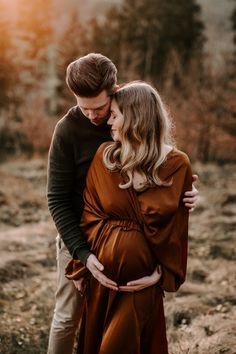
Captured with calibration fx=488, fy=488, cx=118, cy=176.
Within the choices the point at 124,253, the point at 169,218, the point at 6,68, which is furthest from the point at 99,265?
the point at 6,68

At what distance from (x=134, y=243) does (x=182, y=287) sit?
342 centimetres

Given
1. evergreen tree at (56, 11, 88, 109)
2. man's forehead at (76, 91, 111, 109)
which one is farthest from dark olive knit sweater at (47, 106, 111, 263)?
evergreen tree at (56, 11, 88, 109)

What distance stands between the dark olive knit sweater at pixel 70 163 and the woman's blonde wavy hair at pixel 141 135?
0.31 meters

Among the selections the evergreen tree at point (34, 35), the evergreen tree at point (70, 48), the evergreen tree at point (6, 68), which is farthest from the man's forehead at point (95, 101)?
the evergreen tree at point (34, 35)

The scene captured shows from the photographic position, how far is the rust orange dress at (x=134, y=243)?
2.72 m

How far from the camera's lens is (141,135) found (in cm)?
266

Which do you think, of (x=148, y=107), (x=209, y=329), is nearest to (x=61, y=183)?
(x=148, y=107)

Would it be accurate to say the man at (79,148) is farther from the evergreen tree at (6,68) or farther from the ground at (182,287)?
the evergreen tree at (6,68)

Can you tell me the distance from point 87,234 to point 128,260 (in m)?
0.36

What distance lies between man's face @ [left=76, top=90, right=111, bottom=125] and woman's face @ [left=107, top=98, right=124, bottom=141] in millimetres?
58

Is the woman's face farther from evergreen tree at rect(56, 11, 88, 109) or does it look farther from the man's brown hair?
evergreen tree at rect(56, 11, 88, 109)

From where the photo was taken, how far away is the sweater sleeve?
296 centimetres

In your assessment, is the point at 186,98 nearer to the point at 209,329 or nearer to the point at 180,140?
the point at 180,140

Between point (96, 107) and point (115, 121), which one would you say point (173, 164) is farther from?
point (96, 107)
